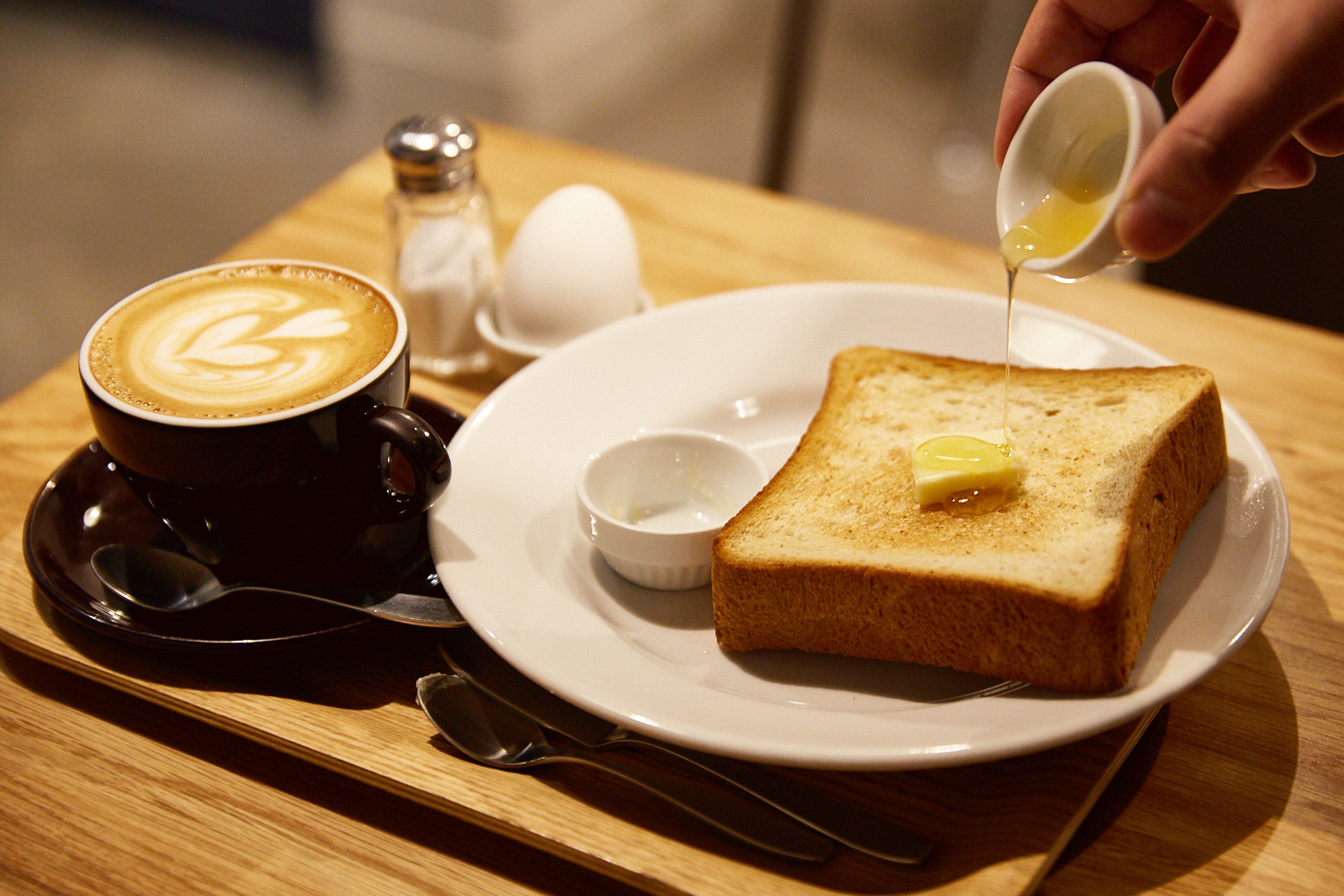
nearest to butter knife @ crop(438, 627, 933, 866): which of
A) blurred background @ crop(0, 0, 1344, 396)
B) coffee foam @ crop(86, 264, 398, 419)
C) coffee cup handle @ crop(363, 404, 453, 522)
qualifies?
coffee cup handle @ crop(363, 404, 453, 522)

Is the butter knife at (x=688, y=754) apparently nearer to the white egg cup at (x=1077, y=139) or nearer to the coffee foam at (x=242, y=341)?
the coffee foam at (x=242, y=341)

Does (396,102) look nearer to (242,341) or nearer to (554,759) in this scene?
(242,341)

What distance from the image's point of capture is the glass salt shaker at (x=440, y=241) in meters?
1.53

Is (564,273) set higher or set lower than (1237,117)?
lower

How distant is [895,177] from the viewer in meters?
4.38

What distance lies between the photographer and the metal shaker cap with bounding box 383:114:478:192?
1.51m

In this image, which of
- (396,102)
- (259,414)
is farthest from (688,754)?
(396,102)

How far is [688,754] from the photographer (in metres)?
0.95

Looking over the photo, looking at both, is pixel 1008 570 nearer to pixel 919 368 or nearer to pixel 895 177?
pixel 919 368

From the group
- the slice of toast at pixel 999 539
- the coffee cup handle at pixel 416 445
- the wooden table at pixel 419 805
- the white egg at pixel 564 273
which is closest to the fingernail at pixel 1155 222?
the slice of toast at pixel 999 539

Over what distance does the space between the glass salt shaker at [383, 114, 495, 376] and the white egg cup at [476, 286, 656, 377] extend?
20 millimetres

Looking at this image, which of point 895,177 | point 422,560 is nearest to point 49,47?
point 895,177

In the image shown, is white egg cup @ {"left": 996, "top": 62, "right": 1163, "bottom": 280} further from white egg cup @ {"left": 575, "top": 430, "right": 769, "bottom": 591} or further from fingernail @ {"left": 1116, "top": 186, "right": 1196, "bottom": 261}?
white egg cup @ {"left": 575, "top": 430, "right": 769, "bottom": 591}

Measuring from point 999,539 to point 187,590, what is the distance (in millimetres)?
828
